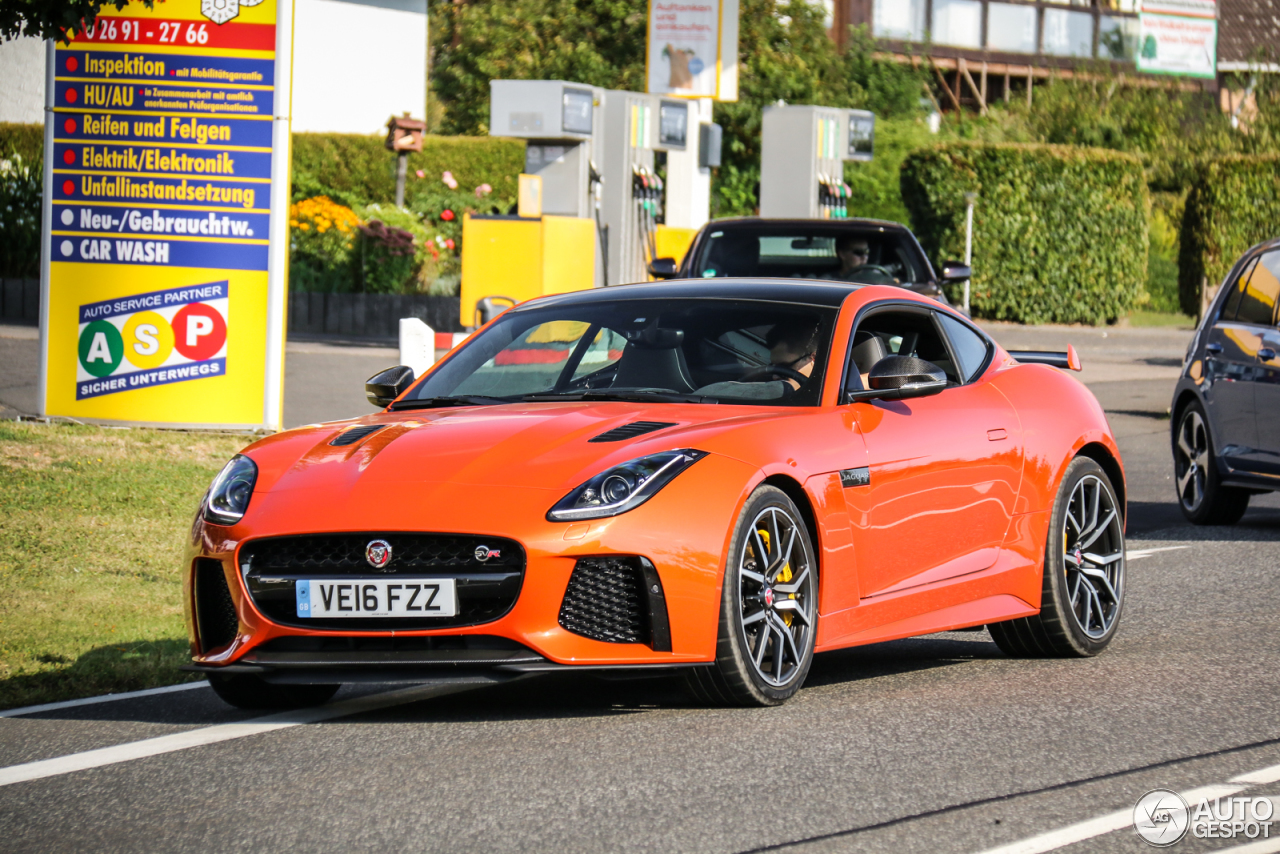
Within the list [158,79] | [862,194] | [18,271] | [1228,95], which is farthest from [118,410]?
[1228,95]

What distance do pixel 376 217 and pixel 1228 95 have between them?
47592 millimetres

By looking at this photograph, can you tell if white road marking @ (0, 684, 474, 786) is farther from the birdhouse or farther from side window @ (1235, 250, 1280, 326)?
the birdhouse

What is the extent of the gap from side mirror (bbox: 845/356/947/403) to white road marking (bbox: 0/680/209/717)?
101 inches

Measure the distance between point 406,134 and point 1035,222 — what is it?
11477mm

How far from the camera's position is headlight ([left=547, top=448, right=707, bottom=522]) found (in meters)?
5.55

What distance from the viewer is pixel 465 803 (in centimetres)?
480

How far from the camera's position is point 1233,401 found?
454 inches

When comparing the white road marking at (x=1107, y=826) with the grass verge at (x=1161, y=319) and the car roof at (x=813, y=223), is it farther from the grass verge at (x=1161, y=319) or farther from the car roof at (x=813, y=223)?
the grass verge at (x=1161, y=319)

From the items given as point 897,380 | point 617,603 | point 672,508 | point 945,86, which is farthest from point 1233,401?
point 945,86

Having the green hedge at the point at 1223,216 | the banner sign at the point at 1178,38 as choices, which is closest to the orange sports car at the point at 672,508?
the green hedge at the point at 1223,216

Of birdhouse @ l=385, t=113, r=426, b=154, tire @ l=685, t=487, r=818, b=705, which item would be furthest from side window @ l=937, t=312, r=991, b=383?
birdhouse @ l=385, t=113, r=426, b=154

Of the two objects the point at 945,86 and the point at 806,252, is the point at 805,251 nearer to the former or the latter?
the point at 806,252

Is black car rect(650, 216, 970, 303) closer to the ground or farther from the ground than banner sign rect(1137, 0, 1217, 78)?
closer to the ground

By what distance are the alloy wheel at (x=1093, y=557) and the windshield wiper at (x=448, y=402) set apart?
2319 millimetres
